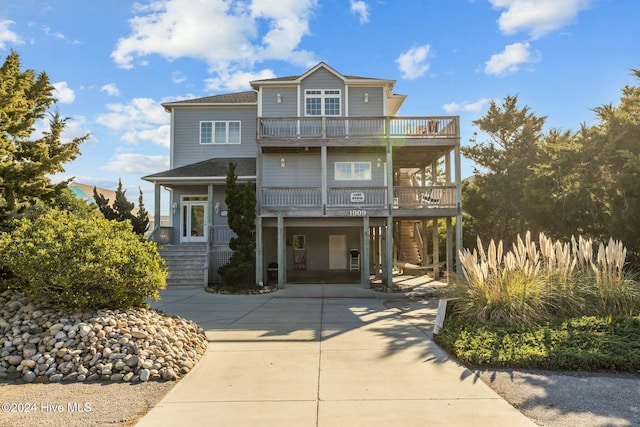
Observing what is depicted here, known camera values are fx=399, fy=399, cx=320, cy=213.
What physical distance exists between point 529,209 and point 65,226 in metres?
16.2

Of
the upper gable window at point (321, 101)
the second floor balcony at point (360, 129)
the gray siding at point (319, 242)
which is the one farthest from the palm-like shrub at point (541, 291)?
the gray siding at point (319, 242)

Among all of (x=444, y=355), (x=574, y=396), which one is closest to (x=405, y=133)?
(x=444, y=355)

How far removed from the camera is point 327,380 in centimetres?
501

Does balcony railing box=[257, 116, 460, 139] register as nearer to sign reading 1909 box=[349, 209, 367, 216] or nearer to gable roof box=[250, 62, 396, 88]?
gable roof box=[250, 62, 396, 88]

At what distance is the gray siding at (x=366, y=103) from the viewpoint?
699 inches

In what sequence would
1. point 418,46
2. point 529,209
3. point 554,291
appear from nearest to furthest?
point 554,291, point 418,46, point 529,209

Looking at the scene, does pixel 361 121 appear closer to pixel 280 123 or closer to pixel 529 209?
pixel 280 123

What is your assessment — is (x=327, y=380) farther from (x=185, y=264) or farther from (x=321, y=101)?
(x=321, y=101)

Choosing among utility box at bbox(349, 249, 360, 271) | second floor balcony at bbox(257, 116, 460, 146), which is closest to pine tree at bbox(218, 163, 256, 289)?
second floor balcony at bbox(257, 116, 460, 146)

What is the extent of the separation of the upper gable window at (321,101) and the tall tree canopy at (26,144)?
8935 mm

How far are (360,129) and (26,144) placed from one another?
454 inches

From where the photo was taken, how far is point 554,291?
7309mm

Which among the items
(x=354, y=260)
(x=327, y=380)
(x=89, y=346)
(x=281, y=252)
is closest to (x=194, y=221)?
(x=281, y=252)

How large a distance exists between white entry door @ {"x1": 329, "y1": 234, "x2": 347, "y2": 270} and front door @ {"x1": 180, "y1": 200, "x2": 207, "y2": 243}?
21.0ft
